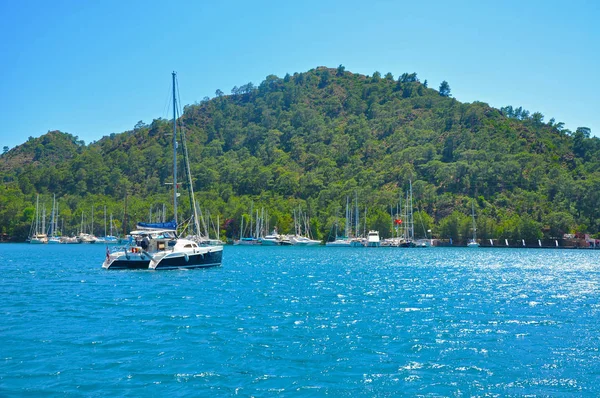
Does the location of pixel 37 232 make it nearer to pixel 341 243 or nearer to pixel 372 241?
pixel 341 243

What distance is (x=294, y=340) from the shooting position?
72.0 ft

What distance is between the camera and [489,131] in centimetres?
19962

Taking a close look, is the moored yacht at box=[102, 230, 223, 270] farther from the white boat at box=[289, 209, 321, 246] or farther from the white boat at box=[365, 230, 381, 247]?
the white boat at box=[289, 209, 321, 246]

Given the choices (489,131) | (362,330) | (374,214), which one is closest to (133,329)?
(362,330)

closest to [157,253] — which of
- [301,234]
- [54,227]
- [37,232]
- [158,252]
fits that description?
[158,252]

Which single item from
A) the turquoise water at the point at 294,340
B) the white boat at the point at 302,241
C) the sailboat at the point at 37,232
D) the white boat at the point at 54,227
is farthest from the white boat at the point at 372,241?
the turquoise water at the point at 294,340

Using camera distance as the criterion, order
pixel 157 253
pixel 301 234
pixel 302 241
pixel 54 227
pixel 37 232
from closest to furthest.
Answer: pixel 157 253, pixel 302 241, pixel 301 234, pixel 37 232, pixel 54 227

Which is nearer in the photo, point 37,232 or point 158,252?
point 158,252

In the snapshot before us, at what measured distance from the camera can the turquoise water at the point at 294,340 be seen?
16.4 m

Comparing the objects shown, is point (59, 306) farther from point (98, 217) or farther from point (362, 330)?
point (98, 217)

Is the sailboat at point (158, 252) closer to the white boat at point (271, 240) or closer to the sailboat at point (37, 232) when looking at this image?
the white boat at point (271, 240)

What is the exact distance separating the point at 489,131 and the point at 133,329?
635ft

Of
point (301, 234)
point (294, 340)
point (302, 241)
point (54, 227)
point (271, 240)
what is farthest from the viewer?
point (54, 227)

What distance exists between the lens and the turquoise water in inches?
644
